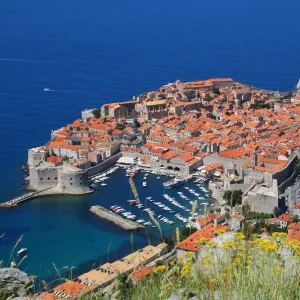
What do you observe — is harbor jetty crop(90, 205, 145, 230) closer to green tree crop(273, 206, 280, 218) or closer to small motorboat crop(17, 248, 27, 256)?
small motorboat crop(17, 248, 27, 256)

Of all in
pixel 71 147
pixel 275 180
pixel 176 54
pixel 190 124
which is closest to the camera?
pixel 275 180

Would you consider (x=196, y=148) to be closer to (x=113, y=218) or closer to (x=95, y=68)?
(x=113, y=218)

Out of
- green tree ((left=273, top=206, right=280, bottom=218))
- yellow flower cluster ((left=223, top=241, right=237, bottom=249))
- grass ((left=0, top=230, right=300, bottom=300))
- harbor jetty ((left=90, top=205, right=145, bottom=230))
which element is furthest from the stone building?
yellow flower cluster ((left=223, top=241, right=237, bottom=249))

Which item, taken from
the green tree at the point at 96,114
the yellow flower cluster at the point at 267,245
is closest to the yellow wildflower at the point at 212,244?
the yellow flower cluster at the point at 267,245

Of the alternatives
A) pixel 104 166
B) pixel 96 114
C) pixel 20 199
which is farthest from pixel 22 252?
pixel 96 114

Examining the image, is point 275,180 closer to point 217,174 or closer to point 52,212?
point 217,174

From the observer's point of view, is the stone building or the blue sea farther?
the stone building

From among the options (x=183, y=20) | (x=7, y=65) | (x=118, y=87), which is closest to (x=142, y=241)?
(x=118, y=87)
